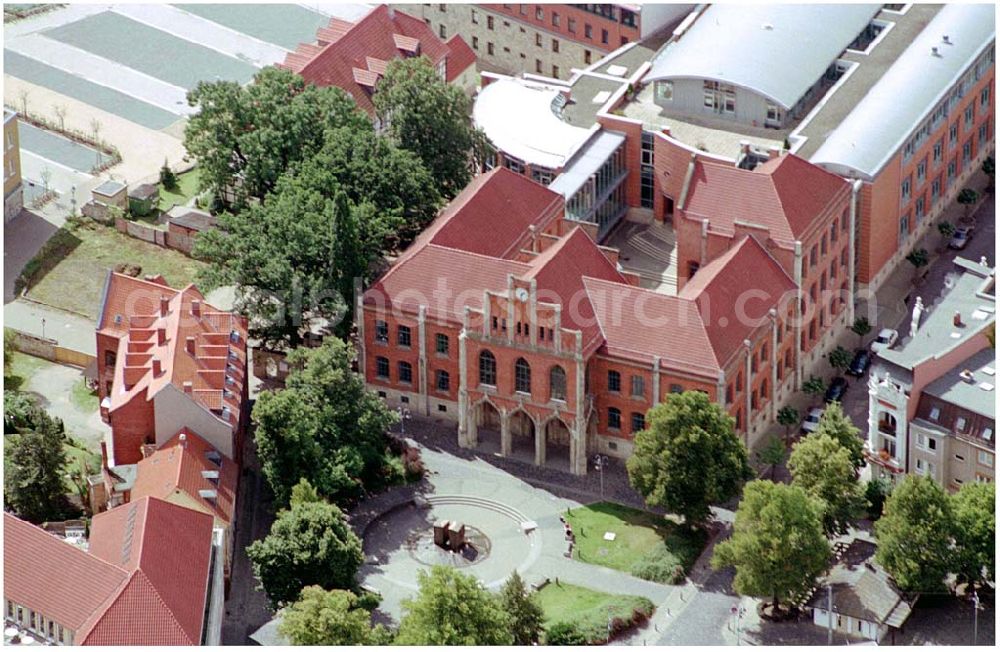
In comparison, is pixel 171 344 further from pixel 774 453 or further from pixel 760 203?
pixel 760 203

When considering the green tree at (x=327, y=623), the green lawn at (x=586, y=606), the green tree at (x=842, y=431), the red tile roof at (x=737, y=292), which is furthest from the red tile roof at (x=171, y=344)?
the green tree at (x=842, y=431)

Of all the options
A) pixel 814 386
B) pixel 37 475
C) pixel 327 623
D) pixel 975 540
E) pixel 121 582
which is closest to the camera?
pixel 121 582

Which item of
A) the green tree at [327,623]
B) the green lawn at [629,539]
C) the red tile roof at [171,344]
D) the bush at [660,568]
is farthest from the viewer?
the red tile roof at [171,344]

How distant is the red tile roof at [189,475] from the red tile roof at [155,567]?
392 centimetres

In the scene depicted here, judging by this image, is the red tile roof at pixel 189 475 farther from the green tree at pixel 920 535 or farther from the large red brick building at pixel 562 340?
the green tree at pixel 920 535

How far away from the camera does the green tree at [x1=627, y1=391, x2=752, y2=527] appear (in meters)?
178

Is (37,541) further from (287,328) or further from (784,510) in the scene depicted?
(784,510)

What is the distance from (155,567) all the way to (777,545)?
43889mm

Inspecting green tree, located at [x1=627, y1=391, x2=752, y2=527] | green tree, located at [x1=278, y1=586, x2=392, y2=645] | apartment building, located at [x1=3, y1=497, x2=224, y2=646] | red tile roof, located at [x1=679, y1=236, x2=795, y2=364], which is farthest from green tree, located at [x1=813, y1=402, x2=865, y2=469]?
apartment building, located at [x1=3, y1=497, x2=224, y2=646]

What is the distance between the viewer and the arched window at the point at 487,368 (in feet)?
623

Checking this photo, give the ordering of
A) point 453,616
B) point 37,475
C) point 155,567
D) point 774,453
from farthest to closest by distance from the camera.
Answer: point 774,453
point 37,475
point 155,567
point 453,616

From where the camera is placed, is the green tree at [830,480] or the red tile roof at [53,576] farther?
the green tree at [830,480]

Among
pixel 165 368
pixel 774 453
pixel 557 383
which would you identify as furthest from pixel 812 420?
pixel 165 368

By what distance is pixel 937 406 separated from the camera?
596ft
